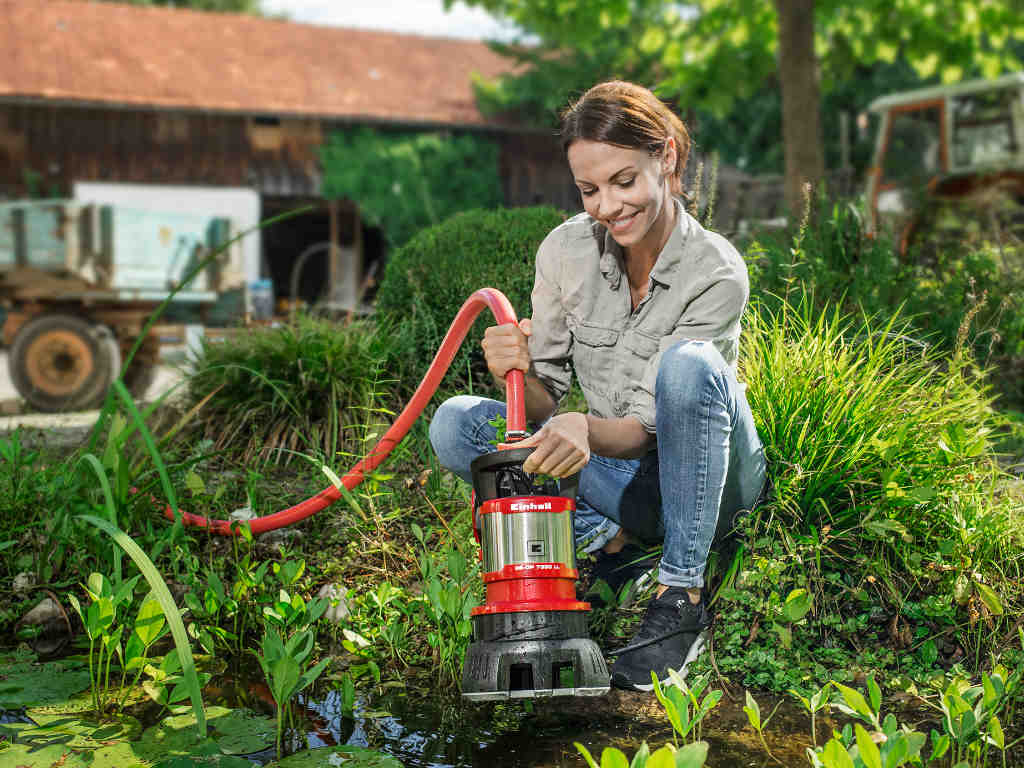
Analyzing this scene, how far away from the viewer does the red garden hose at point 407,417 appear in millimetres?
2176

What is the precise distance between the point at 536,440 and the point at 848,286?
2.32 meters

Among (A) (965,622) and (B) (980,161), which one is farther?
(B) (980,161)

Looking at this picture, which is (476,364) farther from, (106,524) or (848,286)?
(106,524)

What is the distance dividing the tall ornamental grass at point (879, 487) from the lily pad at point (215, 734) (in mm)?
1317

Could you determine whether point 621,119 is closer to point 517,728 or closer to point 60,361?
point 517,728

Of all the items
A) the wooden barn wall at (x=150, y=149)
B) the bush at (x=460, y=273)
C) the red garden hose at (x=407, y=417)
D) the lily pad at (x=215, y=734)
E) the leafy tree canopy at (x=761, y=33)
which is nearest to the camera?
the lily pad at (x=215, y=734)

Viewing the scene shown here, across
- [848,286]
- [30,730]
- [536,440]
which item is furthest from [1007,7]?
[30,730]

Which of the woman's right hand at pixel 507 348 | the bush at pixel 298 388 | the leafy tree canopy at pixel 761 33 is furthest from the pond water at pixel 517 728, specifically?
the leafy tree canopy at pixel 761 33

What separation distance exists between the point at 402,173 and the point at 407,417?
49.1ft

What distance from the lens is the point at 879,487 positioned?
8.16 feet

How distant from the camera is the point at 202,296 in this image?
856 centimetres

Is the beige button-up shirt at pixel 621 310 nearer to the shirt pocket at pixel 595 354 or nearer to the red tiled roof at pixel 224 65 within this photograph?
the shirt pocket at pixel 595 354

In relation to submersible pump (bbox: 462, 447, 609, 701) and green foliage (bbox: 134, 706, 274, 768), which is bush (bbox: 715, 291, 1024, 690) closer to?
submersible pump (bbox: 462, 447, 609, 701)

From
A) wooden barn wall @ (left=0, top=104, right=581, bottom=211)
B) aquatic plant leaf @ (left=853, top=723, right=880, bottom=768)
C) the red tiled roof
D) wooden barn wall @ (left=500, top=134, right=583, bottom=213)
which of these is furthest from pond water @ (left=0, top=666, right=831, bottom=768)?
wooden barn wall @ (left=500, top=134, right=583, bottom=213)
